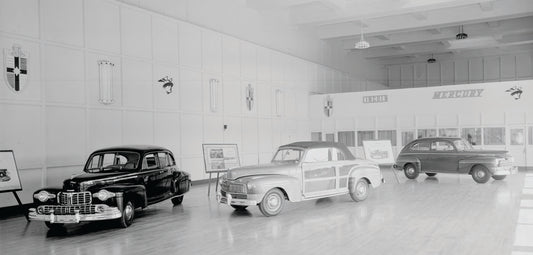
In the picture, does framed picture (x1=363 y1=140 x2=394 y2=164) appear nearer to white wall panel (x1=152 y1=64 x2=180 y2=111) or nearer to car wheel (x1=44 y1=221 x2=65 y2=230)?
white wall panel (x1=152 y1=64 x2=180 y2=111)

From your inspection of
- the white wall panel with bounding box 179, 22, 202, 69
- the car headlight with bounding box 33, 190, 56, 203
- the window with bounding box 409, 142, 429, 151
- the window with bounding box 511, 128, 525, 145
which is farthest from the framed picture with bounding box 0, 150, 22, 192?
the window with bounding box 511, 128, 525, 145

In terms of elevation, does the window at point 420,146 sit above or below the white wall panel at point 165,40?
below

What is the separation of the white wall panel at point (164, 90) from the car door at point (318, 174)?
605cm

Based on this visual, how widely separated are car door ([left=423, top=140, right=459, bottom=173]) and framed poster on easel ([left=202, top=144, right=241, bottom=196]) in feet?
20.6

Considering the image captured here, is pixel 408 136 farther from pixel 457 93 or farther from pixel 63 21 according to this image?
pixel 63 21

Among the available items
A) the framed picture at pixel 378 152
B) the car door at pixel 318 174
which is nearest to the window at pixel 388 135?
the framed picture at pixel 378 152

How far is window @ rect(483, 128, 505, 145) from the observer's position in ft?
58.1

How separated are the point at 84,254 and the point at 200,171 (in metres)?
8.98

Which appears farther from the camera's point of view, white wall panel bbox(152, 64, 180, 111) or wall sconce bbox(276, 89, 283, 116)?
wall sconce bbox(276, 89, 283, 116)

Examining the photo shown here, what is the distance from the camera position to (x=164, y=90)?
13359mm

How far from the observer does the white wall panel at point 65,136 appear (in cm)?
1012

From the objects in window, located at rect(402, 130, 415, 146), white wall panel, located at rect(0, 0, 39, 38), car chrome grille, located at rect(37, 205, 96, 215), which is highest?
white wall panel, located at rect(0, 0, 39, 38)

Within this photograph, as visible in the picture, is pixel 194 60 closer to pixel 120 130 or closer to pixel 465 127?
pixel 120 130

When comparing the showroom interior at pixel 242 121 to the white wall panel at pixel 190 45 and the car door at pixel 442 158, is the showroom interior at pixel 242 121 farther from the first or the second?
the car door at pixel 442 158
